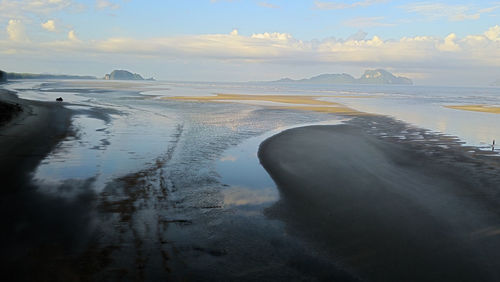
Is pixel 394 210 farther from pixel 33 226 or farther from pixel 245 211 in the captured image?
pixel 33 226

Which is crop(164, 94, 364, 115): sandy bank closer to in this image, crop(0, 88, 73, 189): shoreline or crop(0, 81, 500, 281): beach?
crop(0, 81, 500, 281): beach

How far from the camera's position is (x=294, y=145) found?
17734 millimetres

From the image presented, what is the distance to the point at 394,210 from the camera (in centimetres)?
907

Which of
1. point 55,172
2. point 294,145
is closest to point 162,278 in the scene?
point 55,172

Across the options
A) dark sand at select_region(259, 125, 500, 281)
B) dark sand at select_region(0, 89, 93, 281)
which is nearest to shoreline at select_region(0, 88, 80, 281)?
dark sand at select_region(0, 89, 93, 281)

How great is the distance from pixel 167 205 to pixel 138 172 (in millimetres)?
3724

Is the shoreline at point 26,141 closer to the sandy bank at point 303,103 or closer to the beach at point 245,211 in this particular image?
the beach at point 245,211

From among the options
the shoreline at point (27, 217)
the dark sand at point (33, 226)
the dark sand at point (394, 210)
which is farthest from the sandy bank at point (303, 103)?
the dark sand at point (33, 226)

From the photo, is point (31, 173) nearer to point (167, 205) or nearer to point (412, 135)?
point (167, 205)

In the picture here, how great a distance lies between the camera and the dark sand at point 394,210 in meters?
6.49

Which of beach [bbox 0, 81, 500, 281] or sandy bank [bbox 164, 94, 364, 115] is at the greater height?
sandy bank [bbox 164, 94, 364, 115]

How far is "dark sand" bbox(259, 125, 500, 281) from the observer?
21.3ft

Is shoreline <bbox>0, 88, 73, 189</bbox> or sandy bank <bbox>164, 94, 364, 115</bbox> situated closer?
shoreline <bbox>0, 88, 73, 189</bbox>

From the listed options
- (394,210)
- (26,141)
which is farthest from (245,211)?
(26,141)
